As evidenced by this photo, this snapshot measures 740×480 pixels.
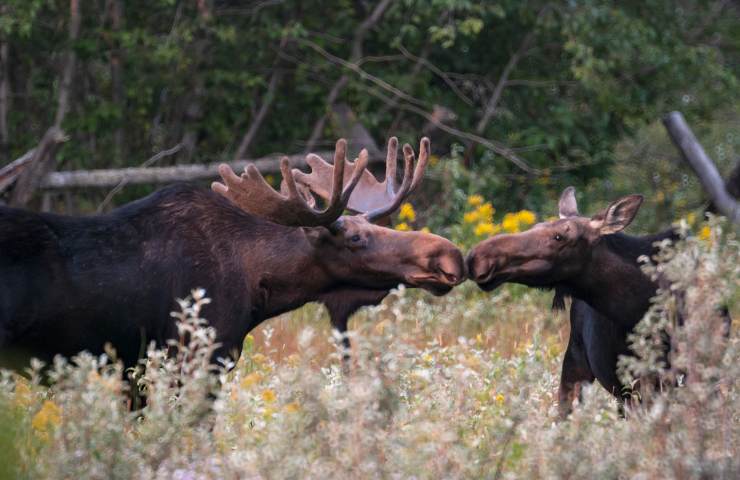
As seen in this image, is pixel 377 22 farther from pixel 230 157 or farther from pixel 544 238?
pixel 544 238

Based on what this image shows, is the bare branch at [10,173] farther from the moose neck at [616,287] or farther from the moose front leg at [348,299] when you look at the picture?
the moose neck at [616,287]

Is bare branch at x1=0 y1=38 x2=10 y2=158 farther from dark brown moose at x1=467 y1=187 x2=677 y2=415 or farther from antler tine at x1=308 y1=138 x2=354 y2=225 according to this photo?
dark brown moose at x1=467 y1=187 x2=677 y2=415

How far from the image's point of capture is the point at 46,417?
4.51 m

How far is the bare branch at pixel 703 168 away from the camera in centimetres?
1139

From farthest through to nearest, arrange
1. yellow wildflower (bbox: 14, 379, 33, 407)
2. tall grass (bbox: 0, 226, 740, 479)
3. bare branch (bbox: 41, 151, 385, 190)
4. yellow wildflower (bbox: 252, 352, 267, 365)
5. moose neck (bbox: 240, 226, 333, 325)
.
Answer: bare branch (bbox: 41, 151, 385, 190) → yellow wildflower (bbox: 252, 352, 267, 365) → moose neck (bbox: 240, 226, 333, 325) → yellow wildflower (bbox: 14, 379, 33, 407) → tall grass (bbox: 0, 226, 740, 479)

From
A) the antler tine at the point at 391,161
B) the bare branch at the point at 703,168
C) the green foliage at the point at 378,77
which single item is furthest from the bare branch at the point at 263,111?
the antler tine at the point at 391,161

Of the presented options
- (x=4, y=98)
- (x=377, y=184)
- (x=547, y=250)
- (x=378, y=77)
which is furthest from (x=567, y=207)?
(x=4, y=98)

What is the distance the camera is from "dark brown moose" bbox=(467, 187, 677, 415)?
633 cm

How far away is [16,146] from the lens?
12242mm

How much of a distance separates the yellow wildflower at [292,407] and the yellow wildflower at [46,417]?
0.71m

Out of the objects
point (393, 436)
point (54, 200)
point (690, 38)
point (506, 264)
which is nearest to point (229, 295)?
point (506, 264)

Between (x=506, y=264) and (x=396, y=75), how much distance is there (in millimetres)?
6108

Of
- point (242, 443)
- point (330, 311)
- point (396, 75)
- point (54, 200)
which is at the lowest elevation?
point (54, 200)

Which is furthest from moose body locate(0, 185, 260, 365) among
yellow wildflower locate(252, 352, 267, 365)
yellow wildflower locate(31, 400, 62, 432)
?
yellow wildflower locate(31, 400, 62, 432)
